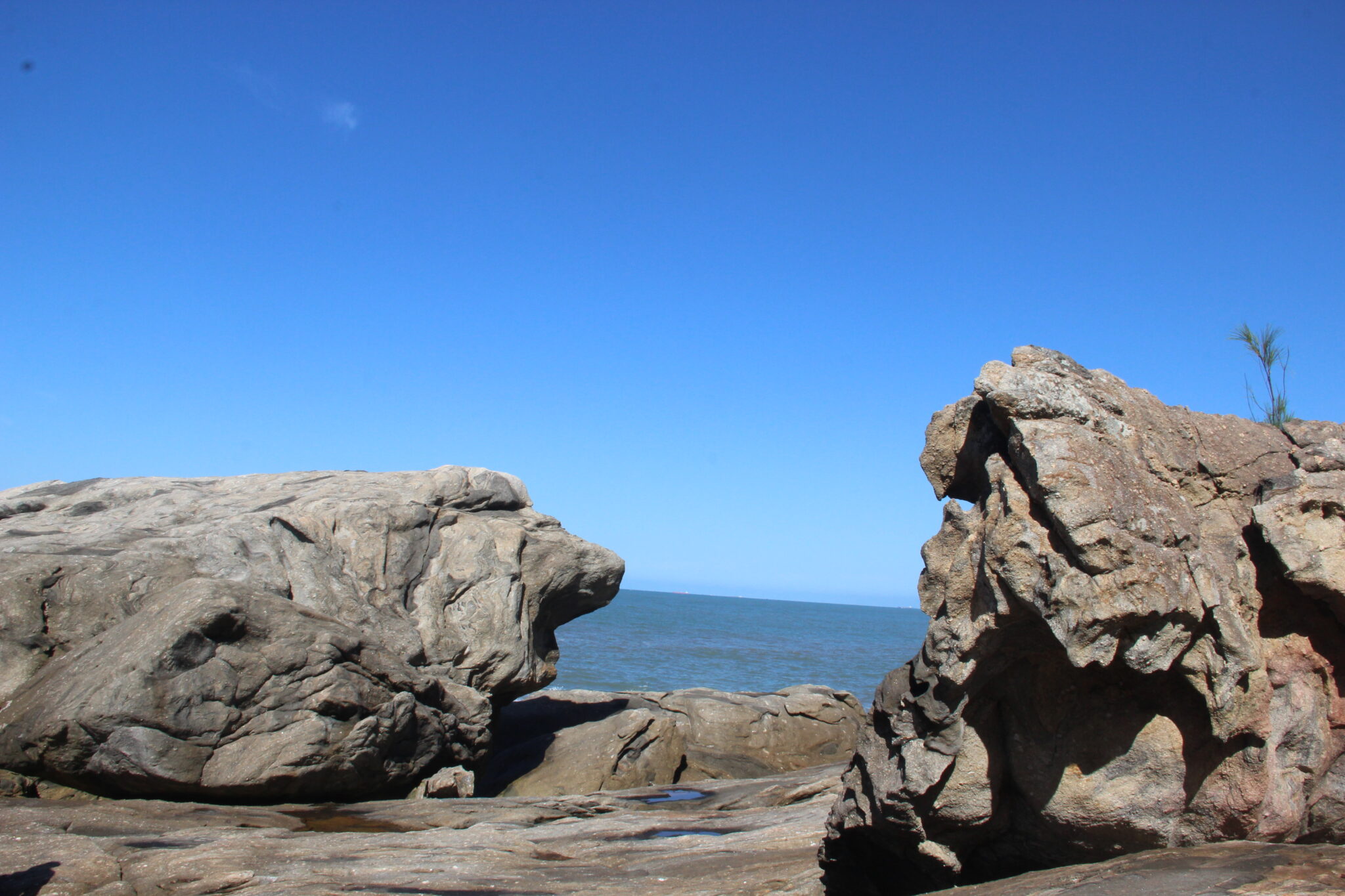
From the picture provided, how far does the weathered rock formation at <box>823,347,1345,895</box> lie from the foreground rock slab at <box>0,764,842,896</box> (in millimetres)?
1956

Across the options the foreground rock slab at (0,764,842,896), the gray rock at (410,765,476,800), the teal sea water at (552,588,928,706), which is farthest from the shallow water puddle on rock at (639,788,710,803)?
the teal sea water at (552,588,928,706)

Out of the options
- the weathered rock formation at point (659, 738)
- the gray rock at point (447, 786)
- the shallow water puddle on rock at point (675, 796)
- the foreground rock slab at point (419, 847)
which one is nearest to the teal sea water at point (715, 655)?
the weathered rock formation at point (659, 738)

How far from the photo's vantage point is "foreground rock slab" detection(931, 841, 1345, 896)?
17.4 ft

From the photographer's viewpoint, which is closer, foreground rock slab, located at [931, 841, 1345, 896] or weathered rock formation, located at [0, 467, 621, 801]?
foreground rock slab, located at [931, 841, 1345, 896]

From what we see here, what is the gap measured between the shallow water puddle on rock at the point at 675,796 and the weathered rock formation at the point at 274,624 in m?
3.29

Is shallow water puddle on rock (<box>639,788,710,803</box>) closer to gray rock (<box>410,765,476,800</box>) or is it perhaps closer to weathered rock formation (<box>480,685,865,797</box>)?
weathered rock formation (<box>480,685,865,797</box>)

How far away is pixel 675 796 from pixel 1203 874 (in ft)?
35.7

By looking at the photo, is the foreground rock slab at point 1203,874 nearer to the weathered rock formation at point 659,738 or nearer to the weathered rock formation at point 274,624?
the weathered rock formation at point 274,624

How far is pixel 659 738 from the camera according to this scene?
1844 centimetres

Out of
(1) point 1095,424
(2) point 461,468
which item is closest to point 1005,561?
(1) point 1095,424

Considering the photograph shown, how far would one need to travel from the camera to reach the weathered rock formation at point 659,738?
57.6 feet

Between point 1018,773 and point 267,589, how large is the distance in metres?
13.0

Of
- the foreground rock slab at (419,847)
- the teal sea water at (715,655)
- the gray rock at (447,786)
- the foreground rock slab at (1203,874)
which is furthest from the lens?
the teal sea water at (715,655)

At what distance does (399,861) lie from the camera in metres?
9.37
